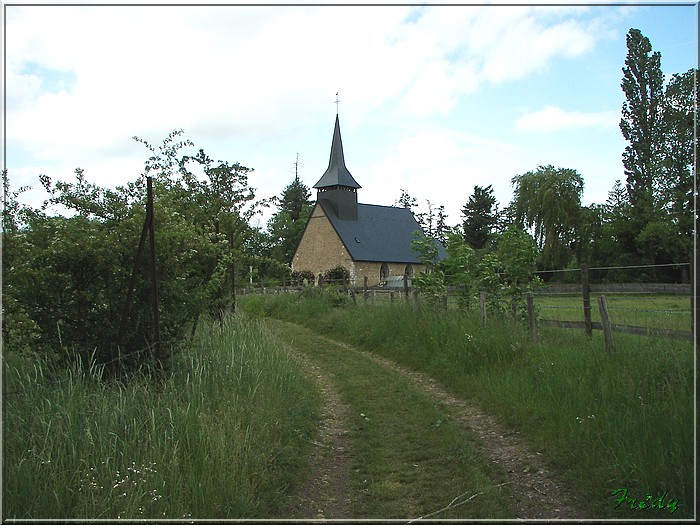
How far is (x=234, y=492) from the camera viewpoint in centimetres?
437

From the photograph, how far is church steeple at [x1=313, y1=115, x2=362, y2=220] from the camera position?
48.1m

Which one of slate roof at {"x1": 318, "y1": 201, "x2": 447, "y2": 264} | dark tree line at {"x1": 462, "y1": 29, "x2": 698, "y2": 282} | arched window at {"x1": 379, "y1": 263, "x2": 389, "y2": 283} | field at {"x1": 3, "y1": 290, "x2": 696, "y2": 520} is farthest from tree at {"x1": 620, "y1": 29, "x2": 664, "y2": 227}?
field at {"x1": 3, "y1": 290, "x2": 696, "y2": 520}

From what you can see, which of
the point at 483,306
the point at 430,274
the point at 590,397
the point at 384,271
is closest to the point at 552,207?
the point at 384,271

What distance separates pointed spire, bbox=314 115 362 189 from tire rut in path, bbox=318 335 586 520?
135ft

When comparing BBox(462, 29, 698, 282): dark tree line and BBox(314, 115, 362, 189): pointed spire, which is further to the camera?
BBox(314, 115, 362, 189): pointed spire

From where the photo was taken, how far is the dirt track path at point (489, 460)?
14.6 feet

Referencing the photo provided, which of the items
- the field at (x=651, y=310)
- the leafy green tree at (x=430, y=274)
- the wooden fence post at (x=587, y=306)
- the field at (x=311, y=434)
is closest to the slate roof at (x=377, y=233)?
the leafy green tree at (x=430, y=274)

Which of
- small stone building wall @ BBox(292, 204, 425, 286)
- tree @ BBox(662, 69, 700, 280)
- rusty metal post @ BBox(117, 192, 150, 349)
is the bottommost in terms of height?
rusty metal post @ BBox(117, 192, 150, 349)

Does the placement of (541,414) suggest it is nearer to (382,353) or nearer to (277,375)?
(277,375)

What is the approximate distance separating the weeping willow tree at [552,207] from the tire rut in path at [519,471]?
32.6 meters

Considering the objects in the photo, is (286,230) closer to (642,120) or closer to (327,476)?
(642,120)

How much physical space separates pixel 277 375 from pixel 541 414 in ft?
11.1

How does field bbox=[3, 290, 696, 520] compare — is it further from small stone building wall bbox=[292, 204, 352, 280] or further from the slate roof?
small stone building wall bbox=[292, 204, 352, 280]

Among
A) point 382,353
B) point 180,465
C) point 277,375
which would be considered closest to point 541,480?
point 180,465
